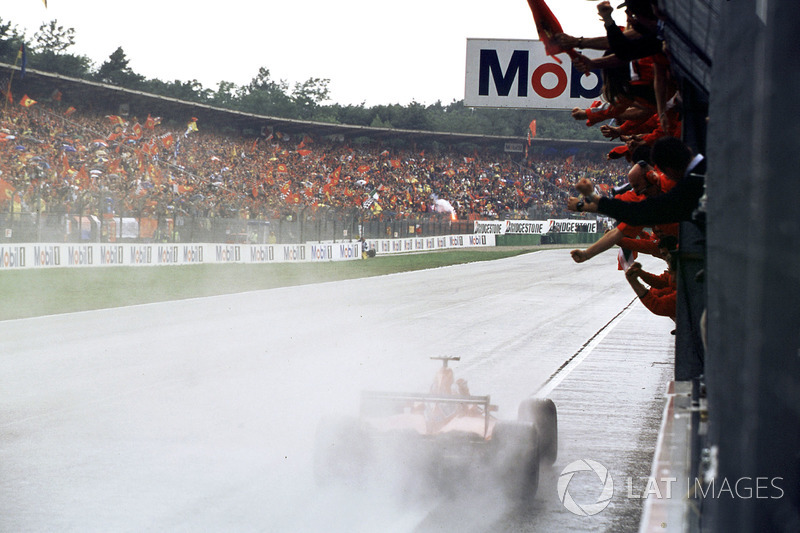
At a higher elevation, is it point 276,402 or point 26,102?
point 26,102

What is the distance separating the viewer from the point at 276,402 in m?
11.0

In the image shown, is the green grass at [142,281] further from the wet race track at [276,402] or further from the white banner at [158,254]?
the wet race track at [276,402]

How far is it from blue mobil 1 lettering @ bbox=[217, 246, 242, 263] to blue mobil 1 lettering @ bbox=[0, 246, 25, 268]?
10.2 metres

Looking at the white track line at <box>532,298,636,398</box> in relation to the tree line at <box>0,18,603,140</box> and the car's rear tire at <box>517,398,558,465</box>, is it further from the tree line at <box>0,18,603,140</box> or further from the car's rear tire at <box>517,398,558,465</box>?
the tree line at <box>0,18,603,140</box>

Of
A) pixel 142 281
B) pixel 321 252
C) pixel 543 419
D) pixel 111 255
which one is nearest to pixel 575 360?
pixel 543 419

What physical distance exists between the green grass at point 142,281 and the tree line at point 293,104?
193 feet

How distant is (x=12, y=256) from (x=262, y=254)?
42.4 ft

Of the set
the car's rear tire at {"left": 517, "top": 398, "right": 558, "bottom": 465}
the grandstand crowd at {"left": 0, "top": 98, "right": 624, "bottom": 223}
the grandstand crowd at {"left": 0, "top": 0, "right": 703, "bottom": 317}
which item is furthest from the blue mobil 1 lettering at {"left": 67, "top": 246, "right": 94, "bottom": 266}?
the car's rear tire at {"left": 517, "top": 398, "right": 558, "bottom": 465}

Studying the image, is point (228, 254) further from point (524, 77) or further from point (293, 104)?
point (293, 104)

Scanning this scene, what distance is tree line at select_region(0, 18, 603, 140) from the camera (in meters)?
91.2

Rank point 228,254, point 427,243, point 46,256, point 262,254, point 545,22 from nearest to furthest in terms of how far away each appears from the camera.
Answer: point 545,22 → point 46,256 → point 228,254 → point 262,254 → point 427,243

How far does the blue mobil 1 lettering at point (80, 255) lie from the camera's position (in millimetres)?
29984

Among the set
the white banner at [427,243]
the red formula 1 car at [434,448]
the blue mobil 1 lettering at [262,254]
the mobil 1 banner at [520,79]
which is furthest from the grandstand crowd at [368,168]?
the blue mobil 1 lettering at [262,254]

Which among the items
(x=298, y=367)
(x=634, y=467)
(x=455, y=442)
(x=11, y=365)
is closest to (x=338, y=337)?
(x=298, y=367)
